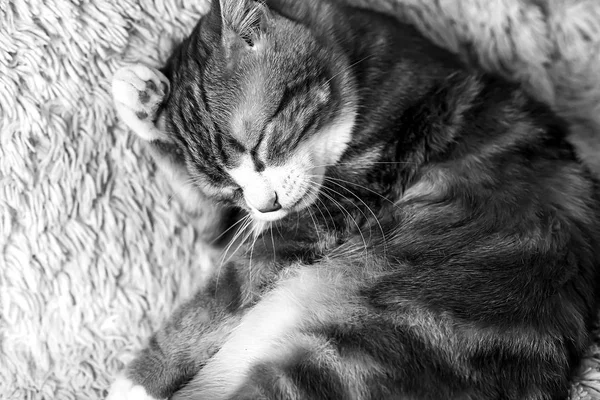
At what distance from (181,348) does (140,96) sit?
500 mm

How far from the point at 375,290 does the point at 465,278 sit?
5.9 inches

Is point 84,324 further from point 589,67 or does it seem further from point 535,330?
point 589,67

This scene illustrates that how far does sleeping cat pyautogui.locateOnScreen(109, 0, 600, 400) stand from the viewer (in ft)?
3.14

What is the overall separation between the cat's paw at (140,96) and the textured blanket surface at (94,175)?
9 cm

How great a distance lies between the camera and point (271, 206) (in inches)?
45.0

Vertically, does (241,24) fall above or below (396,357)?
above

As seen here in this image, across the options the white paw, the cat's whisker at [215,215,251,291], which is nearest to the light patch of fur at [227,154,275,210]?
the cat's whisker at [215,215,251,291]

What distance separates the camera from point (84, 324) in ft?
4.33

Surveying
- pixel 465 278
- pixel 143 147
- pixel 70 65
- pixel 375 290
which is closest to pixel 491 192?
pixel 465 278

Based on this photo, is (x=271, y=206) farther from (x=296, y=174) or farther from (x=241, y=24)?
(x=241, y=24)

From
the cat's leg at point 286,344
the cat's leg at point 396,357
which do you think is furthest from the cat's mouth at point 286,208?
the cat's leg at point 396,357

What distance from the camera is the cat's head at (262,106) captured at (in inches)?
44.0

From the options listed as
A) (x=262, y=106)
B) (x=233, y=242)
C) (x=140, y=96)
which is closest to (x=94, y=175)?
(x=140, y=96)

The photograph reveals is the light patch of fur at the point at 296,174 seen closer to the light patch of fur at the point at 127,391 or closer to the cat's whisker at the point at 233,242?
the cat's whisker at the point at 233,242
